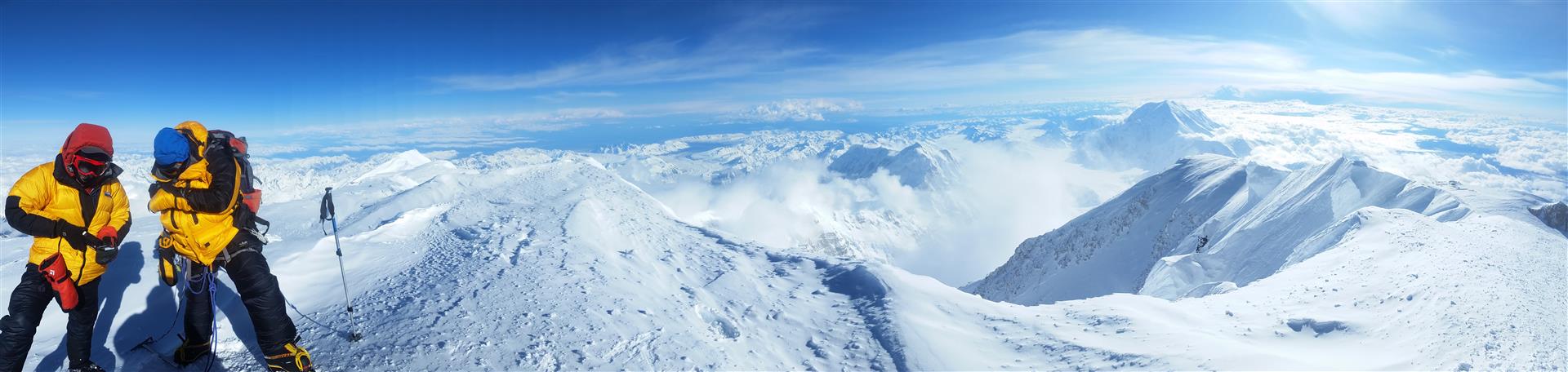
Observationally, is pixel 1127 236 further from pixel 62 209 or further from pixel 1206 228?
pixel 62 209

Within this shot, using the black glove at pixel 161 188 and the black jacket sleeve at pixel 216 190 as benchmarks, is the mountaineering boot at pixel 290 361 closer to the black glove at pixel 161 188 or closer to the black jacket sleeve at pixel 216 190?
the black jacket sleeve at pixel 216 190

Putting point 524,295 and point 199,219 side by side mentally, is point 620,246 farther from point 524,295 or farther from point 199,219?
point 199,219

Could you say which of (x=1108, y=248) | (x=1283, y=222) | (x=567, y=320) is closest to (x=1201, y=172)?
(x=1108, y=248)

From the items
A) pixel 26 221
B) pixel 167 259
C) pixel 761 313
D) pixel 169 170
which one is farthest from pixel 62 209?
pixel 761 313

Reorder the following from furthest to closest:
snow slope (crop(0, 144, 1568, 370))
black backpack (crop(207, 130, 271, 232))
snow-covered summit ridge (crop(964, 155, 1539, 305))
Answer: snow-covered summit ridge (crop(964, 155, 1539, 305)) < snow slope (crop(0, 144, 1568, 370)) < black backpack (crop(207, 130, 271, 232))

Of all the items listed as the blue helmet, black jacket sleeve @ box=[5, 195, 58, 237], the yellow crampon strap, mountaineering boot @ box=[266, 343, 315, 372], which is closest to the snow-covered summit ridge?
mountaineering boot @ box=[266, 343, 315, 372]

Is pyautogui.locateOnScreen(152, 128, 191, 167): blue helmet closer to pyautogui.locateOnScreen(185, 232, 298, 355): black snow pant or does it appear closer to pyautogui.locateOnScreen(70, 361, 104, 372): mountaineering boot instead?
pyautogui.locateOnScreen(185, 232, 298, 355): black snow pant
